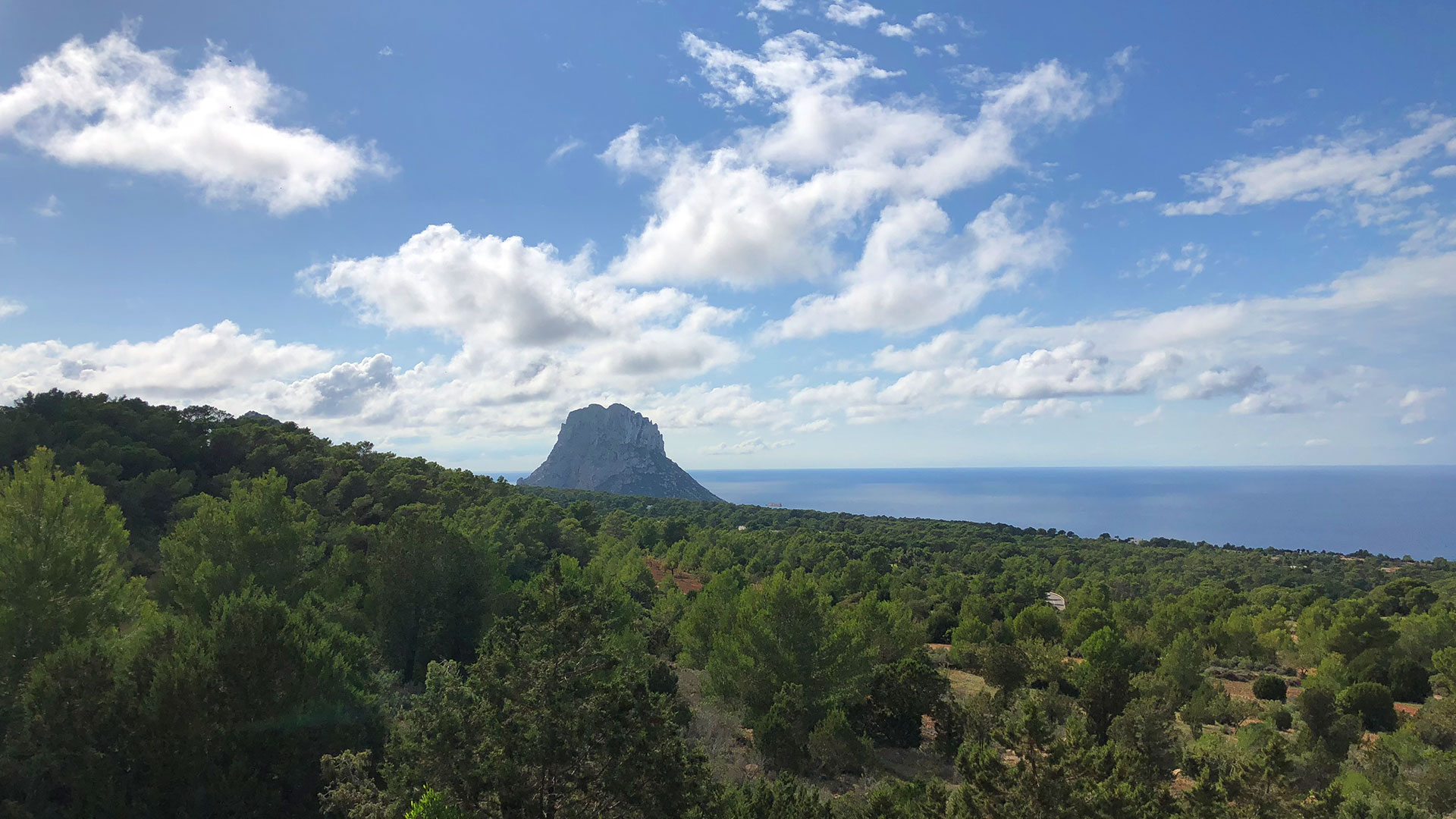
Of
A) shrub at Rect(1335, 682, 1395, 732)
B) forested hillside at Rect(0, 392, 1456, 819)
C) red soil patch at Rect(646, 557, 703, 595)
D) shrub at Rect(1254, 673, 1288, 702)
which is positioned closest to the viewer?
forested hillside at Rect(0, 392, 1456, 819)

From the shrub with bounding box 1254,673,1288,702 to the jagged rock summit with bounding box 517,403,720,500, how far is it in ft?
483

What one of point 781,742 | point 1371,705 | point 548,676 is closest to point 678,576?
point 781,742

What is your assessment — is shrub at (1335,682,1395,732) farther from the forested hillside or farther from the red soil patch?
the red soil patch

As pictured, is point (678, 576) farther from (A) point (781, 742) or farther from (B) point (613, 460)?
(B) point (613, 460)

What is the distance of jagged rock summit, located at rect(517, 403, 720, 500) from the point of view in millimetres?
172250

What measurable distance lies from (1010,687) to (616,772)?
20265 millimetres

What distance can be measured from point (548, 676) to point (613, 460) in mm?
173579

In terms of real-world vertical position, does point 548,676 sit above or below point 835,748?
above

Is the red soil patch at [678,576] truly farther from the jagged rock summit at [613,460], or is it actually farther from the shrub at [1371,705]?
the jagged rock summit at [613,460]

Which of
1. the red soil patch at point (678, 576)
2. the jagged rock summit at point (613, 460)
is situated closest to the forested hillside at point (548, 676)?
the red soil patch at point (678, 576)

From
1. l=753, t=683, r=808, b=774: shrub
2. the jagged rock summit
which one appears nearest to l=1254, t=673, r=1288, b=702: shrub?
l=753, t=683, r=808, b=774: shrub

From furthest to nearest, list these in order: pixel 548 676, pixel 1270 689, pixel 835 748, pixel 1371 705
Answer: pixel 1270 689, pixel 1371 705, pixel 835 748, pixel 548 676

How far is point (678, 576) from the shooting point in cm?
4644

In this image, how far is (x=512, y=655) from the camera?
269 inches
